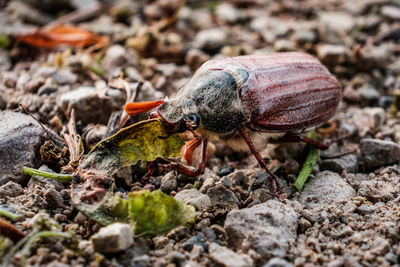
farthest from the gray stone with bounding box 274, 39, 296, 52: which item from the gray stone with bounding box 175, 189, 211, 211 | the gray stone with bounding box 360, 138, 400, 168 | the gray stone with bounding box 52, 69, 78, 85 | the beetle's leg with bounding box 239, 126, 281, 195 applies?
the gray stone with bounding box 175, 189, 211, 211

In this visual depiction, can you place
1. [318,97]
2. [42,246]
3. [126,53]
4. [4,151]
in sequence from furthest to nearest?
[126,53], [318,97], [4,151], [42,246]

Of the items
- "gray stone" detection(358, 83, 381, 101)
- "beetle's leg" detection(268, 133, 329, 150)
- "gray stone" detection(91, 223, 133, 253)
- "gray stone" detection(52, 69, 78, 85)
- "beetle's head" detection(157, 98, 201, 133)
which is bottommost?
"gray stone" detection(358, 83, 381, 101)

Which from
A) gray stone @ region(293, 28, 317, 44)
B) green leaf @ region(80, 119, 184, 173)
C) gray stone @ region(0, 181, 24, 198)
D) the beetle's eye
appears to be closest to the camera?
gray stone @ region(0, 181, 24, 198)

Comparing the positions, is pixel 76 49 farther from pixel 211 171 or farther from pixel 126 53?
pixel 211 171

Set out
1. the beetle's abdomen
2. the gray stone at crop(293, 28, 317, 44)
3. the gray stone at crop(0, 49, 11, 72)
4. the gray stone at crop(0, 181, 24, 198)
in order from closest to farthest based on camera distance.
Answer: the gray stone at crop(0, 181, 24, 198) < the beetle's abdomen < the gray stone at crop(0, 49, 11, 72) < the gray stone at crop(293, 28, 317, 44)

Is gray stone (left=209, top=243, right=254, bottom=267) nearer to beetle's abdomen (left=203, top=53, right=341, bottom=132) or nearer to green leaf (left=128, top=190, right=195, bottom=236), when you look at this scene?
green leaf (left=128, top=190, right=195, bottom=236)

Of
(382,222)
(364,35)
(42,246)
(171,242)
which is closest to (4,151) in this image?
(42,246)

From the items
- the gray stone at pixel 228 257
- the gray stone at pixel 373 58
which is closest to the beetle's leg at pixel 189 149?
the gray stone at pixel 228 257

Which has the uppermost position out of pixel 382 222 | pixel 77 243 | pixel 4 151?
pixel 4 151
